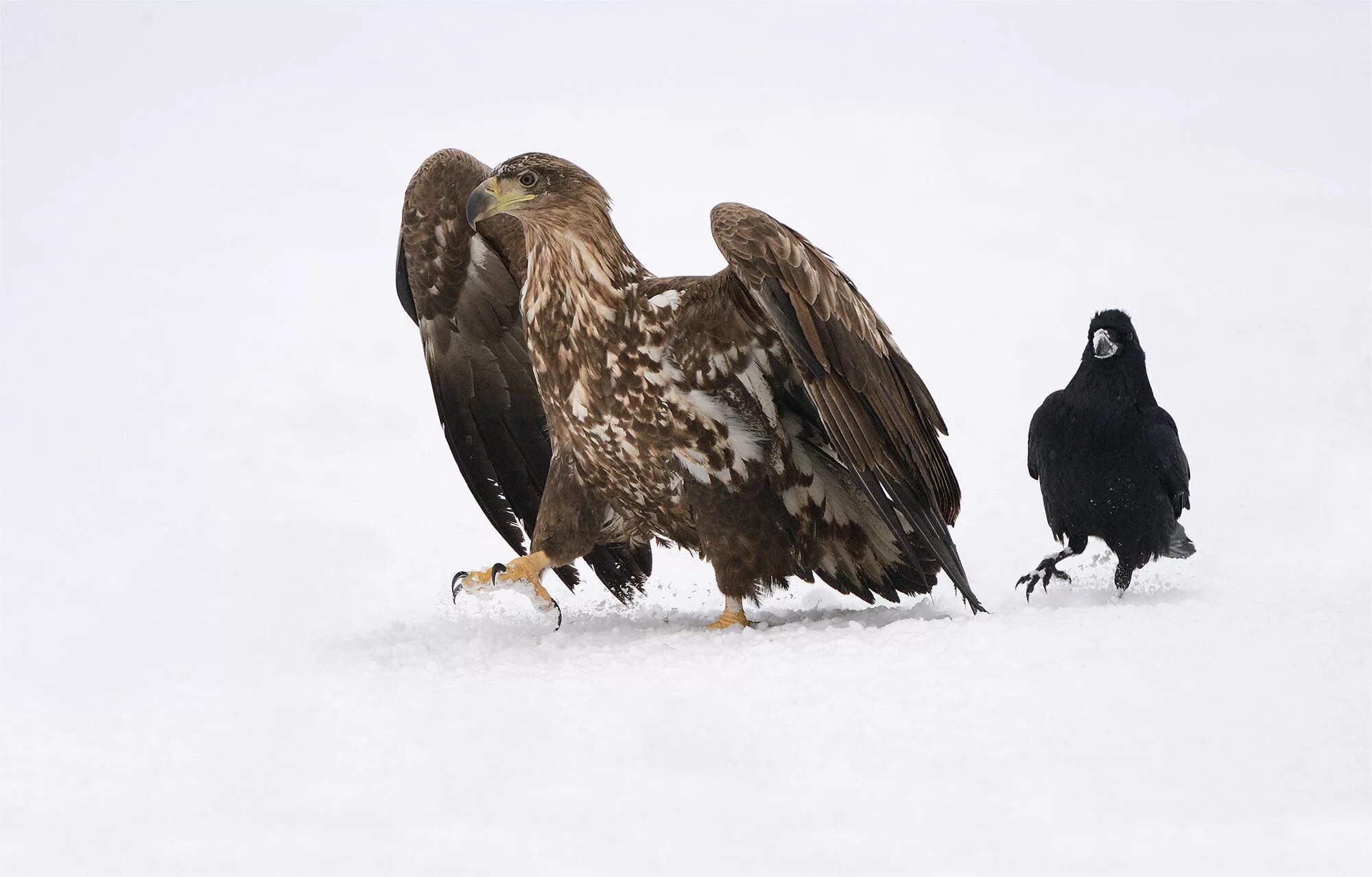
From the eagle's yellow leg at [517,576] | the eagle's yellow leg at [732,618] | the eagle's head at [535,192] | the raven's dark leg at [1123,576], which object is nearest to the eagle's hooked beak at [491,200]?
the eagle's head at [535,192]

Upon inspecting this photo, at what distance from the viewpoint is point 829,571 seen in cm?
536

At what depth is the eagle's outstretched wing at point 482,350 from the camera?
5559mm

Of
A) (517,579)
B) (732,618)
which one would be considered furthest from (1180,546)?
(517,579)

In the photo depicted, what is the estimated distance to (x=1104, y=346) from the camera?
550 centimetres

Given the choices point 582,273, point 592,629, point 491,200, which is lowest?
point 592,629

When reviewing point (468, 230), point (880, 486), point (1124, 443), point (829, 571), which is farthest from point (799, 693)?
point (468, 230)

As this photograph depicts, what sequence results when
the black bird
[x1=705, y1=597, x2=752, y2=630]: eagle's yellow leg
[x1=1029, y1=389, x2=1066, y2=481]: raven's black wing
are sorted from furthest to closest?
[x1=1029, y1=389, x2=1066, y2=481]: raven's black wing → the black bird → [x1=705, y1=597, x2=752, y2=630]: eagle's yellow leg

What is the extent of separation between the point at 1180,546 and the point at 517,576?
289 centimetres

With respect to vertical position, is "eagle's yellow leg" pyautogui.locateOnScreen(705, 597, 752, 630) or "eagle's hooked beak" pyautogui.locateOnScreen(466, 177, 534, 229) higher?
"eagle's hooked beak" pyautogui.locateOnScreen(466, 177, 534, 229)

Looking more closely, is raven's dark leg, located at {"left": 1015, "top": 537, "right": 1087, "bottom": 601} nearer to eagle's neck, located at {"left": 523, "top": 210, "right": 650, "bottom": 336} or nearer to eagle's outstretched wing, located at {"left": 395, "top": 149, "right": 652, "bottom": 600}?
eagle's outstretched wing, located at {"left": 395, "top": 149, "right": 652, "bottom": 600}

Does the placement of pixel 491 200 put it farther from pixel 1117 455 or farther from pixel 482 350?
pixel 1117 455

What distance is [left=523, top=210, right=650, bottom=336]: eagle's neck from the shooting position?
16.0ft

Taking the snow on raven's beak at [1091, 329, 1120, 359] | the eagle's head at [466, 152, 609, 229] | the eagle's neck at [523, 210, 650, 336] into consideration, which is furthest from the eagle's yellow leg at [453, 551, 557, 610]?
the snow on raven's beak at [1091, 329, 1120, 359]

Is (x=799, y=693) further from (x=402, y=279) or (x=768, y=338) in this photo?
(x=402, y=279)
